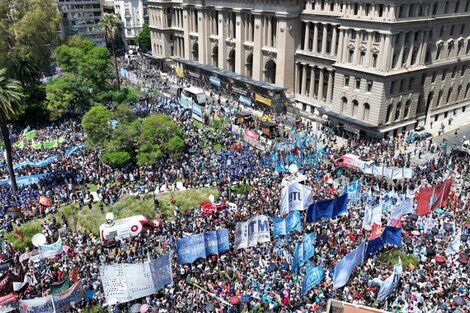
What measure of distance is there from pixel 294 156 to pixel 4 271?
3202 centimetres

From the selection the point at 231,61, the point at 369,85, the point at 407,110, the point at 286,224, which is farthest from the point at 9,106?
the point at 407,110

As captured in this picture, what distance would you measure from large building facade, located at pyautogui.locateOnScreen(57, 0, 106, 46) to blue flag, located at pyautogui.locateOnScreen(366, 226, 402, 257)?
369 feet

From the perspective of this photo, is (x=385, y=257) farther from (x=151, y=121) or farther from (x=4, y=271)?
(x=151, y=121)

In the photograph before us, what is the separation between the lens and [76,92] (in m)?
69.7

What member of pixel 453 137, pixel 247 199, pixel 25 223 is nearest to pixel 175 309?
pixel 247 199

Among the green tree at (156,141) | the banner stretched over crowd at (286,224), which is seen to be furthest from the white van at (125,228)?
the green tree at (156,141)

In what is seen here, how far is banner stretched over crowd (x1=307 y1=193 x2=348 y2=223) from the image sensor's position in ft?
112

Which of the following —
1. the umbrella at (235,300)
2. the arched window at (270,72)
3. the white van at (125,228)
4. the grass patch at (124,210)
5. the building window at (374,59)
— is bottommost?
the grass patch at (124,210)

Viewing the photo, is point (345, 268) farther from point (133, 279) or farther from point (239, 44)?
point (239, 44)

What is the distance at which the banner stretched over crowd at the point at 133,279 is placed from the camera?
27.0 m

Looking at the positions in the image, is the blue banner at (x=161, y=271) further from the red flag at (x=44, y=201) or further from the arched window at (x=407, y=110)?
the arched window at (x=407, y=110)

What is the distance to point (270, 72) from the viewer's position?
7562 centimetres

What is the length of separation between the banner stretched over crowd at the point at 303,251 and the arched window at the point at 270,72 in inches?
1953

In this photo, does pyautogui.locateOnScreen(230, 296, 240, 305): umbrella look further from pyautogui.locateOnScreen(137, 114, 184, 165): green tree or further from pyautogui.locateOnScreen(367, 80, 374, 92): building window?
pyautogui.locateOnScreen(367, 80, 374, 92): building window
